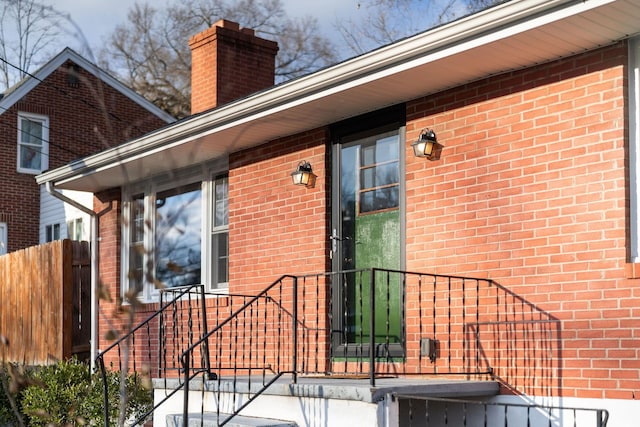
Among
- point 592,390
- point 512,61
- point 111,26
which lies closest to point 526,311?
point 592,390

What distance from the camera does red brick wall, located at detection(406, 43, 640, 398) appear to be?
608cm

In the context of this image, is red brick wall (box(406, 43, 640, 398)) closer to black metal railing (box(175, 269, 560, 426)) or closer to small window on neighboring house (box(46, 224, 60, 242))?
black metal railing (box(175, 269, 560, 426))

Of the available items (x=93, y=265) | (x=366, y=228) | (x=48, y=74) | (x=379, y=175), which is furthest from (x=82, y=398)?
(x=48, y=74)

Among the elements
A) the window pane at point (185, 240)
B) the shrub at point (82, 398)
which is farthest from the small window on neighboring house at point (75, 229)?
the shrub at point (82, 398)

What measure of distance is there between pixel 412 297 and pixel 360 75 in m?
1.88

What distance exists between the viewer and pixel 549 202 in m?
6.52

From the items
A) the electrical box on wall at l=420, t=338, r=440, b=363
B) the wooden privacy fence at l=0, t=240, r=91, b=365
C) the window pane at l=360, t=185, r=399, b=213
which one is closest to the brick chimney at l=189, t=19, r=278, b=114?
the wooden privacy fence at l=0, t=240, r=91, b=365

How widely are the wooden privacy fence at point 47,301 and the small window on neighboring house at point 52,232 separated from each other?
12.8 feet

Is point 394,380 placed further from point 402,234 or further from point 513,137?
point 513,137

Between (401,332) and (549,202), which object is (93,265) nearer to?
(401,332)

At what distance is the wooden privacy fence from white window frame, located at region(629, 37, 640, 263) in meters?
8.26

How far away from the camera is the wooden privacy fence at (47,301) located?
12.3m

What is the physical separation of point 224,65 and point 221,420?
6212 mm

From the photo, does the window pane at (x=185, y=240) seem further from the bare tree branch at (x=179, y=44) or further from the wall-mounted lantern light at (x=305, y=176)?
the bare tree branch at (x=179, y=44)
